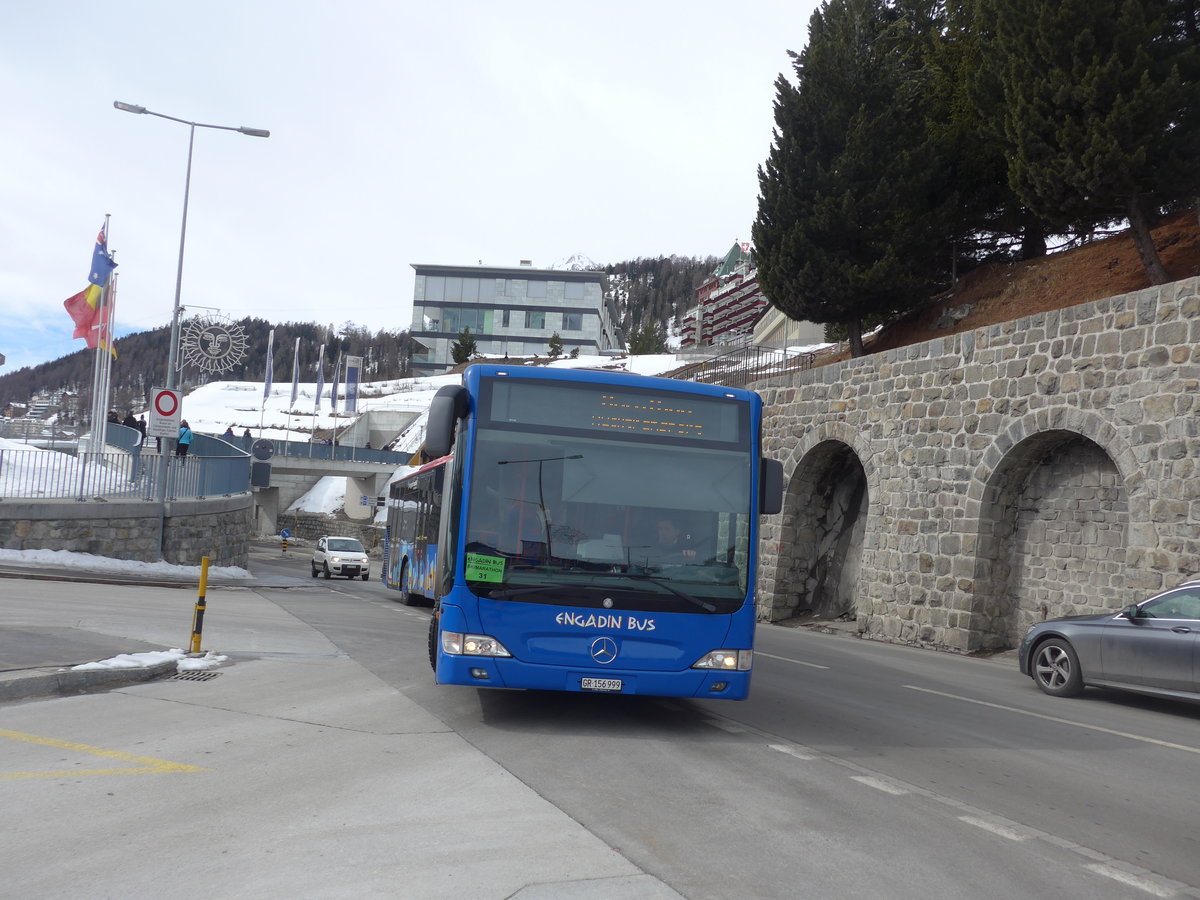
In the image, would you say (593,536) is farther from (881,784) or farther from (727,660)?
(881,784)

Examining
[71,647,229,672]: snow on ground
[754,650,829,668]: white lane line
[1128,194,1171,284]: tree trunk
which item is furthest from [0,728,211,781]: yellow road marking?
[1128,194,1171,284]: tree trunk

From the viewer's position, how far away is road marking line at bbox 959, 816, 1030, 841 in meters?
5.48

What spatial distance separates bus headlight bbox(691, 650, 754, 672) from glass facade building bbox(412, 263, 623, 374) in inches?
4369

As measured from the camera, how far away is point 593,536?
7926 mm

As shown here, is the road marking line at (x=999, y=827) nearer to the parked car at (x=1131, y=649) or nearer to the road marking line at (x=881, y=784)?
the road marking line at (x=881, y=784)

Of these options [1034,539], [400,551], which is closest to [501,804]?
[1034,539]

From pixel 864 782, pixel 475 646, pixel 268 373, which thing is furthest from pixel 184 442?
pixel 268 373

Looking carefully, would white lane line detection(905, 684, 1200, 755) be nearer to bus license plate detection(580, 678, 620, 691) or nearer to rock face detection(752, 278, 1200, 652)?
rock face detection(752, 278, 1200, 652)

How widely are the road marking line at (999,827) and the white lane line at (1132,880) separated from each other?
0.48 metres

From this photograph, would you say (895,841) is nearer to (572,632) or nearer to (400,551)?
(572,632)

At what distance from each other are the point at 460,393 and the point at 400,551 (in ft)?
51.2

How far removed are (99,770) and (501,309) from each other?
377 feet

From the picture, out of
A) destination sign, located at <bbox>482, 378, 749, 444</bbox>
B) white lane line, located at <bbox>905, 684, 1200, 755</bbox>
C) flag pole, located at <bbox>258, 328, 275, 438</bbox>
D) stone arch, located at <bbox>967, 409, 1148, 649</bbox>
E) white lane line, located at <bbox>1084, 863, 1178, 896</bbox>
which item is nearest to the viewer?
white lane line, located at <bbox>1084, 863, 1178, 896</bbox>

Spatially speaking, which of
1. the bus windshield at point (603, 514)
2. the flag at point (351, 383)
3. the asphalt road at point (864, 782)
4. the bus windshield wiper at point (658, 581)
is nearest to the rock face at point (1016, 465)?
the asphalt road at point (864, 782)
